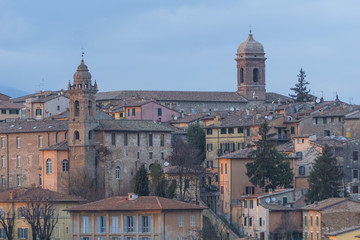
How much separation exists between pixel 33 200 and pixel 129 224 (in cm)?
708

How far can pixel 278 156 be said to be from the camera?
88.9m

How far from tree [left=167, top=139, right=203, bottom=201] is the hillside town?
93mm

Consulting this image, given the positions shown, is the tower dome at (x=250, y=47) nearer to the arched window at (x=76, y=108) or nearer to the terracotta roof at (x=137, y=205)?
the arched window at (x=76, y=108)

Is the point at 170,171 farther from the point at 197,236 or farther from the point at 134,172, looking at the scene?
the point at 197,236

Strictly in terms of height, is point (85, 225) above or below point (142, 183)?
below

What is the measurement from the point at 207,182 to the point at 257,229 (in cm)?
1656

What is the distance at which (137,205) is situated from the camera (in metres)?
83.7

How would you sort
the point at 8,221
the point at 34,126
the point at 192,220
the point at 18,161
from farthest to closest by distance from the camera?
the point at 34,126, the point at 18,161, the point at 8,221, the point at 192,220

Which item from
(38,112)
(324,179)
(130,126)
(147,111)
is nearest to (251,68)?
(147,111)

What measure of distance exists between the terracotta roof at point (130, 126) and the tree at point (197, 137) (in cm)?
461

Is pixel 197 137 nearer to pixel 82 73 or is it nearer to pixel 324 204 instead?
pixel 82 73

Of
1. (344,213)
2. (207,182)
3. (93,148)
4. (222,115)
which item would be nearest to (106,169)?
(93,148)

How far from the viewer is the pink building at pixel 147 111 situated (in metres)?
115

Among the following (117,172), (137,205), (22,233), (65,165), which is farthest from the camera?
(117,172)
